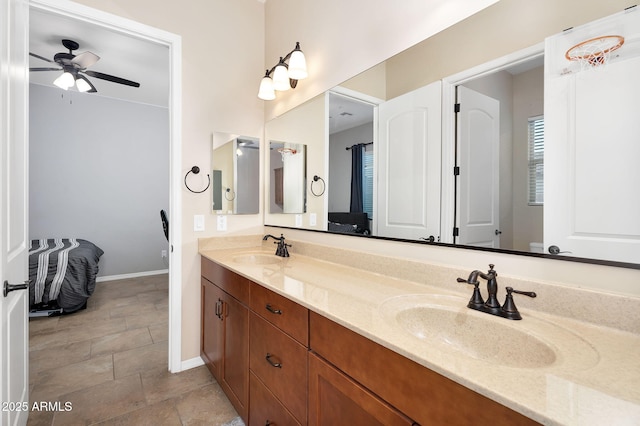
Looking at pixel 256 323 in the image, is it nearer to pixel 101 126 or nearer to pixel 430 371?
pixel 430 371

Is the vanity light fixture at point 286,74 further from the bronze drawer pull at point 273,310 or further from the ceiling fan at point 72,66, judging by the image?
the ceiling fan at point 72,66

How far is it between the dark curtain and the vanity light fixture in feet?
2.32

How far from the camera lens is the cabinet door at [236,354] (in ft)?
4.96

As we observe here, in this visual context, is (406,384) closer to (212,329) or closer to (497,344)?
(497,344)

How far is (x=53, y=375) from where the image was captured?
208 centimetres

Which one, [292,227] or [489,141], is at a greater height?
[489,141]

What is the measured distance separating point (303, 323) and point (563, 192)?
963 mm

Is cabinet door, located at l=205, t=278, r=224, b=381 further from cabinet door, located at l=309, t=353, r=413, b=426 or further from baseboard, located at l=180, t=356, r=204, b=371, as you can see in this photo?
cabinet door, located at l=309, t=353, r=413, b=426

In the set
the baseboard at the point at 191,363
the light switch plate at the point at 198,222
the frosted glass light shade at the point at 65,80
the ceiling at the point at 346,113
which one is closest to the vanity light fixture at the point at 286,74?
the ceiling at the point at 346,113

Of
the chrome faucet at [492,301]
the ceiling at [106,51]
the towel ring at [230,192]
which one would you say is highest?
the ceiling at [106,51]

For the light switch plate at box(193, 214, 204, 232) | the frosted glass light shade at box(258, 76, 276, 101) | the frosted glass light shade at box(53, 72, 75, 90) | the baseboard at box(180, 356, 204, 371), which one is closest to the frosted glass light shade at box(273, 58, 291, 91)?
the frosted glass light shade at box(258, 76, 276, 101)

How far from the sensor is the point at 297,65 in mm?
1942

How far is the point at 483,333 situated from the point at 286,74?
1944mm

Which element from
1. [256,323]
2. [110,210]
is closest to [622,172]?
[256,323]
